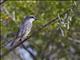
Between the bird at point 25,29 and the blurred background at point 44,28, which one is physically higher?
the bird at point 25,29

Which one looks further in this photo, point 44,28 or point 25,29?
point 44,28

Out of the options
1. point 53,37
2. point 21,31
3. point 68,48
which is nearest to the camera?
point 21,31

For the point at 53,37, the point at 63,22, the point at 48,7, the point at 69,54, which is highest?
the point at 63,22

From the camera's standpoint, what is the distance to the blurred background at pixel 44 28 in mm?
9367

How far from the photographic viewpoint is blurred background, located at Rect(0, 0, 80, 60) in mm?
9367

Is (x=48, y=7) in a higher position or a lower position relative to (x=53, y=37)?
higher

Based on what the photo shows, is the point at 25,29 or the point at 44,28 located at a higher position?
the point at 25,29

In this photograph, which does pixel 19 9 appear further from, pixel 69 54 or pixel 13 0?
pixel 69 54

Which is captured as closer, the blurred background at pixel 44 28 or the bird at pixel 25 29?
the bird at pixel 25 29

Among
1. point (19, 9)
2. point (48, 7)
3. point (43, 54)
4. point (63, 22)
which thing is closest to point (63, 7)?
point (48, 7)

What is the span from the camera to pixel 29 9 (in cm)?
1048

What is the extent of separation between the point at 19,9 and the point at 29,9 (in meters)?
0.25

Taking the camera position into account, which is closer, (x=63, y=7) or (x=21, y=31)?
(x=21, y=31)

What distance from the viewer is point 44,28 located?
8.89 meters
